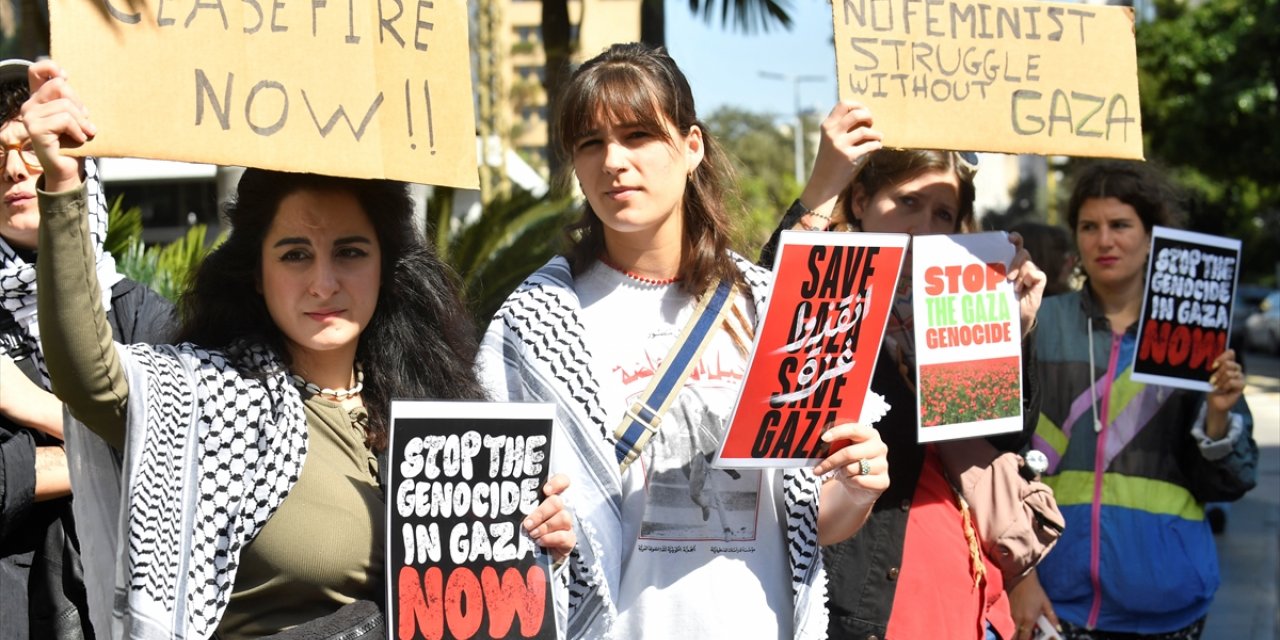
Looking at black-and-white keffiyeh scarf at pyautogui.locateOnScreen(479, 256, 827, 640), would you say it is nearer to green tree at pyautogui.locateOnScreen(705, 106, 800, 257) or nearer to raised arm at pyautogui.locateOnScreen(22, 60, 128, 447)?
raised arm at pyautogui.locateOnScreen(22, 60, 128, 447)

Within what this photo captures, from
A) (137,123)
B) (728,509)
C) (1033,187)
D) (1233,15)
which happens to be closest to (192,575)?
(137,123)

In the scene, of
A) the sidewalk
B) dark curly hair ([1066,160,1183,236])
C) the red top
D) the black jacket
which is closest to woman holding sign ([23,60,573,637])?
the black jacket

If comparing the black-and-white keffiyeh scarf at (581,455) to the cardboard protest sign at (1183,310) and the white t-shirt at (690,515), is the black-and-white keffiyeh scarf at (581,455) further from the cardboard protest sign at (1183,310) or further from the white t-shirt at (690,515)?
the cardboard protest sign at (1183,310)

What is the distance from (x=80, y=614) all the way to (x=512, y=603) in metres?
1.06

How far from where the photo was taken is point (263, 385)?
8.57 feet

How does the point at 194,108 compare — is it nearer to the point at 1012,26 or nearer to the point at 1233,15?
the point at 1012,26

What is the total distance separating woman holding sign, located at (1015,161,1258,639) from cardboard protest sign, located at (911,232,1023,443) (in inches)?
30.3

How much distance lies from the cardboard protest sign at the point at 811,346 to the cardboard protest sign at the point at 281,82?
2.12ft

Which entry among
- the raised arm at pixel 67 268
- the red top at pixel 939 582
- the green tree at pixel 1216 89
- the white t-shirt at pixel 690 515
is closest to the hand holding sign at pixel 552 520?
the white t-shirt at pixel 690 515

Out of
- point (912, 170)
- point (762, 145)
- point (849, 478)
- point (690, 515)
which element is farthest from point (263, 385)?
point (762, 145)

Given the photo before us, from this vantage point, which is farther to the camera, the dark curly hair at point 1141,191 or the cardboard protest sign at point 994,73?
the dark curly hair at point 1141,191

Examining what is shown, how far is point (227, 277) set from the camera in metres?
2.76

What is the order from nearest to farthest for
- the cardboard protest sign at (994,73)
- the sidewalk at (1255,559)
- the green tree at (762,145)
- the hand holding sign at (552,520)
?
→ 1. the hand holding sign at (552,520)
2. the cardboard protest sign at (994,73)
3. the sidewalk at (1255,559)
4. the green tree at (762,145)

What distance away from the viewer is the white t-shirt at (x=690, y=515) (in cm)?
281
